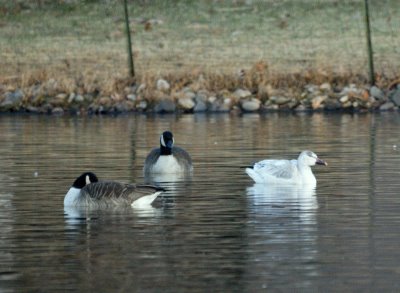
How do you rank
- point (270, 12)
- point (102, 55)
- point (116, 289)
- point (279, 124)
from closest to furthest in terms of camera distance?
point (116, 289) < point (279, 124) < point (102, 55) < point (270, 12)

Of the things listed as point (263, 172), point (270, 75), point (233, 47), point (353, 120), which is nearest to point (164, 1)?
point (233, 47)

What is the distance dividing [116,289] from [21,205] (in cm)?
723

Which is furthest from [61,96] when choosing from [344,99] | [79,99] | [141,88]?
[344,99]

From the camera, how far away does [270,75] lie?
4747cm

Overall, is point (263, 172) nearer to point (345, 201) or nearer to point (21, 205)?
point (345, 201)

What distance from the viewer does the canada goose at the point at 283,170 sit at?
23453mm

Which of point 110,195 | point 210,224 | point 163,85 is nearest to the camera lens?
point 210,224

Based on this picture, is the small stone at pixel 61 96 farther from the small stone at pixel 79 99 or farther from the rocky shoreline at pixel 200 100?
the small stone at pixel 79 99

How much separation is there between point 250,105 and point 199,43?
29.3 ft

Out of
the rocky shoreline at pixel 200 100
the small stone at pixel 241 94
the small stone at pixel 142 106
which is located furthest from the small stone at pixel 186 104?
the small stone at pixel 241 94

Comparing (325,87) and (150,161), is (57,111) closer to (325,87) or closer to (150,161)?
(325,87)

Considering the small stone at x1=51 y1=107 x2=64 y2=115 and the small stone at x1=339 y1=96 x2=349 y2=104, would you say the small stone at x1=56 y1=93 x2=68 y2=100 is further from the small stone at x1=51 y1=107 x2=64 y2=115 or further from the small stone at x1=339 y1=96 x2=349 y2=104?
the small stone at x1=339 y1=96 x2=349 y2=104

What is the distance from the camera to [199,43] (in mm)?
53625

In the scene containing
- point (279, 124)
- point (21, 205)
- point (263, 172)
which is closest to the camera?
point (21, 205)
